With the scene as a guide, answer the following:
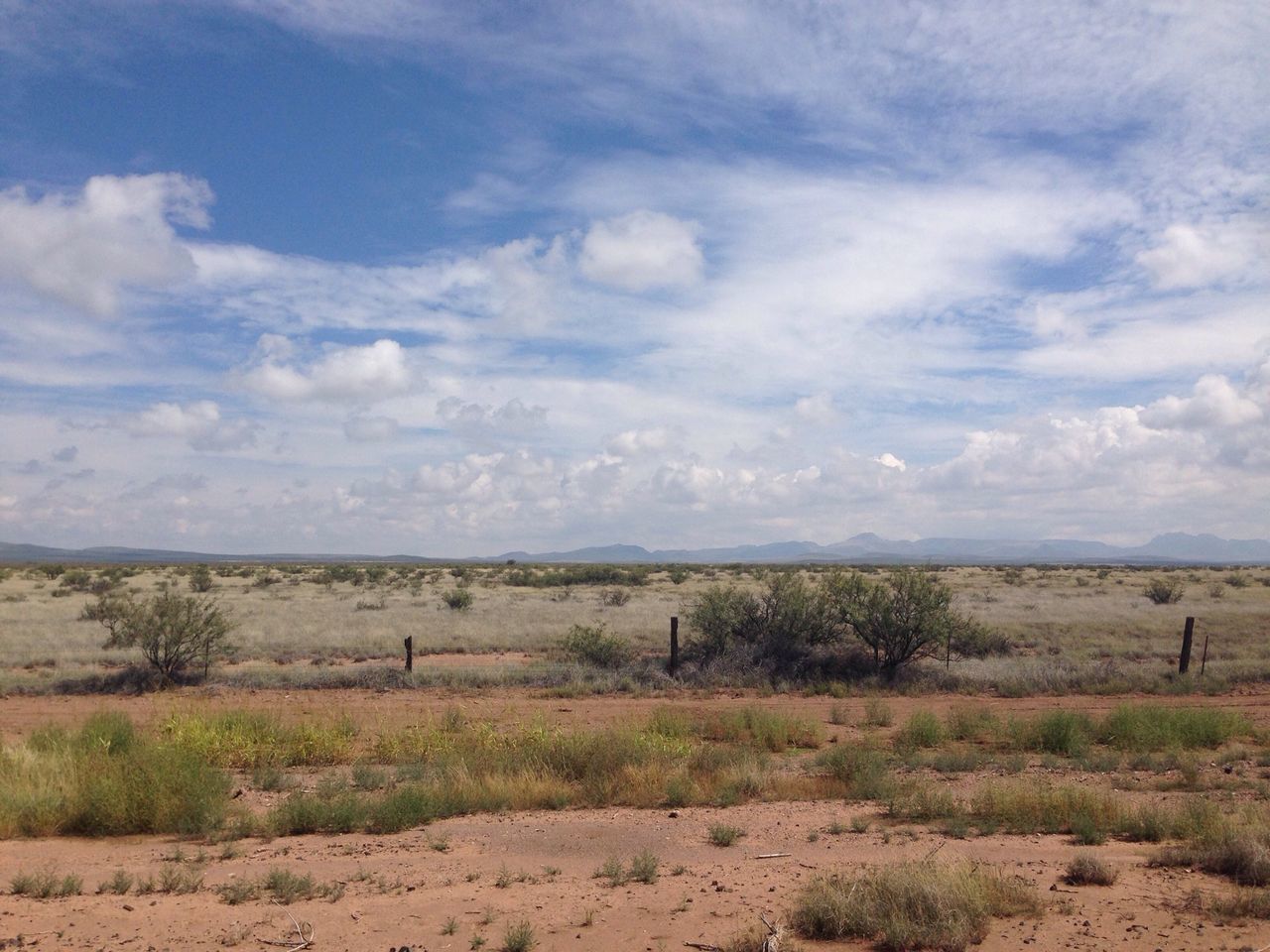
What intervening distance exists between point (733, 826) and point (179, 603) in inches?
738

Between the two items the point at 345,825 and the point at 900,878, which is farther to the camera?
the point at 345,825

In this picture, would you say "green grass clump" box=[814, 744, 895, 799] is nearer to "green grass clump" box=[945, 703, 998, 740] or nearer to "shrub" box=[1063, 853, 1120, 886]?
"green grass clump" box=[945, 703, 998, 740]

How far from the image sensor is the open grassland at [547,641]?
22.4m

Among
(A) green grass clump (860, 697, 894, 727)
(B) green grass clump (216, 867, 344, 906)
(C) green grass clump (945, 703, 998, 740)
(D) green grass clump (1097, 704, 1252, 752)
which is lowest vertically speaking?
(A) green grass clump (860, 697, 894, 727)

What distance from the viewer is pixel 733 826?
10336 millimetres

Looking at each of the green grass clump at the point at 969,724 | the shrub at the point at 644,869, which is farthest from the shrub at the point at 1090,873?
the green grass clump at the point at 969,724

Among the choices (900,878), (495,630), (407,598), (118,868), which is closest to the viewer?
(900,878)

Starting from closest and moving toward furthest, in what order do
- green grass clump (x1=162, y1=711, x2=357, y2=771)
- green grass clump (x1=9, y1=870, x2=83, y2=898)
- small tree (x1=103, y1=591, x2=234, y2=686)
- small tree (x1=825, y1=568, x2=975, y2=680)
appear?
green grass clump (x1=9, y1=870, x2=83, y2=898) < green grass clump (x1=162, y1=711, x2=357, y2=771) < small tree (x1=103, y1=591, x2=234, y2=686) < small tree (x1=825, y1=568, x2=975, y2=680)

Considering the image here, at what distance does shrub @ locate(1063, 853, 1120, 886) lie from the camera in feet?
26.0

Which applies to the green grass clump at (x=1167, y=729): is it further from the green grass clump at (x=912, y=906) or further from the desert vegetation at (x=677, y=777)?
the green grass clump at (x=912, y=906)

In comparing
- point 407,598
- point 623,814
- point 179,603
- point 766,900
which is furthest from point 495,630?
point 766,900

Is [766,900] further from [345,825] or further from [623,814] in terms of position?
[345,825]

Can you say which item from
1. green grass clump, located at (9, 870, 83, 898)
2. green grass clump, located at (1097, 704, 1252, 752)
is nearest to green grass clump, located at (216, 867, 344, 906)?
green grass clump, located at (9, 870, 83, 898)

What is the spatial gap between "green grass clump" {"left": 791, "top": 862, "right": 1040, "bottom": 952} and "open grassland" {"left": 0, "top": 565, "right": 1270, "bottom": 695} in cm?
1470
